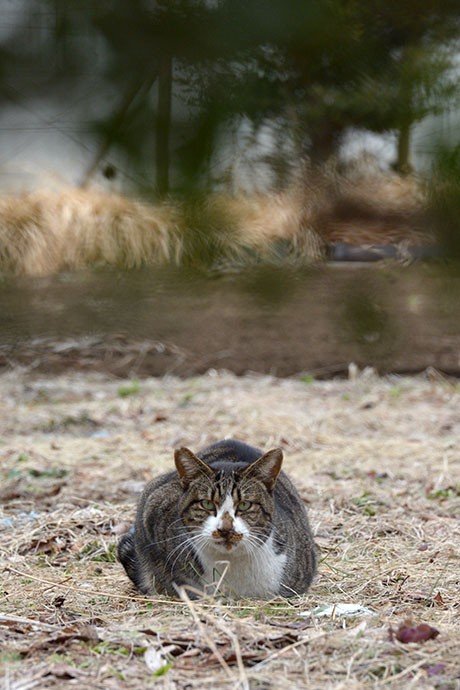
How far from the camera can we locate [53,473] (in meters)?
5.27

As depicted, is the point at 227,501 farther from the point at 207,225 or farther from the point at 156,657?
the point at 207,225

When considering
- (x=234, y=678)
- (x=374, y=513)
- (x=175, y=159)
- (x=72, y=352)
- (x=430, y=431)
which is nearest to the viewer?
(x=175, y=159)

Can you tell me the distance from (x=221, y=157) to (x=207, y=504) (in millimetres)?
1484

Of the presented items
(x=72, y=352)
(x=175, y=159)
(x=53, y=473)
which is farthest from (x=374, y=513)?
(x=72, y=352)

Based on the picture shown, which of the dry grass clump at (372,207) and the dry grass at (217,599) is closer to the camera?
the dry grass clump at (372,207)

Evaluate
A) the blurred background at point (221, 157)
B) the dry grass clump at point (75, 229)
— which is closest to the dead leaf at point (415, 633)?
the blurred background at point (221, 157)

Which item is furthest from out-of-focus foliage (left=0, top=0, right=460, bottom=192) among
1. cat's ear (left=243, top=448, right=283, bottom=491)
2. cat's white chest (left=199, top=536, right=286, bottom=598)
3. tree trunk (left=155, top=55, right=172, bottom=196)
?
cat's white chest (left=199, top=536, right=286, bottom=598)

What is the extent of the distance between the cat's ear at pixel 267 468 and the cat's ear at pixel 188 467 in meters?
0.16

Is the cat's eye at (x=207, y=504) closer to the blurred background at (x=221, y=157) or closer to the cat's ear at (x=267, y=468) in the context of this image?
the cat's ear at (x=267, y=468)

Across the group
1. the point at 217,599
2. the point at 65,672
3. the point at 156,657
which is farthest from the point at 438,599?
the point at 65,672

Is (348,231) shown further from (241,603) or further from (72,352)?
(72,352)

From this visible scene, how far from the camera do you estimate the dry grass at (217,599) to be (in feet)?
6.82

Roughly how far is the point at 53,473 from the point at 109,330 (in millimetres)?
3355

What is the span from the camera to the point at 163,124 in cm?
179
